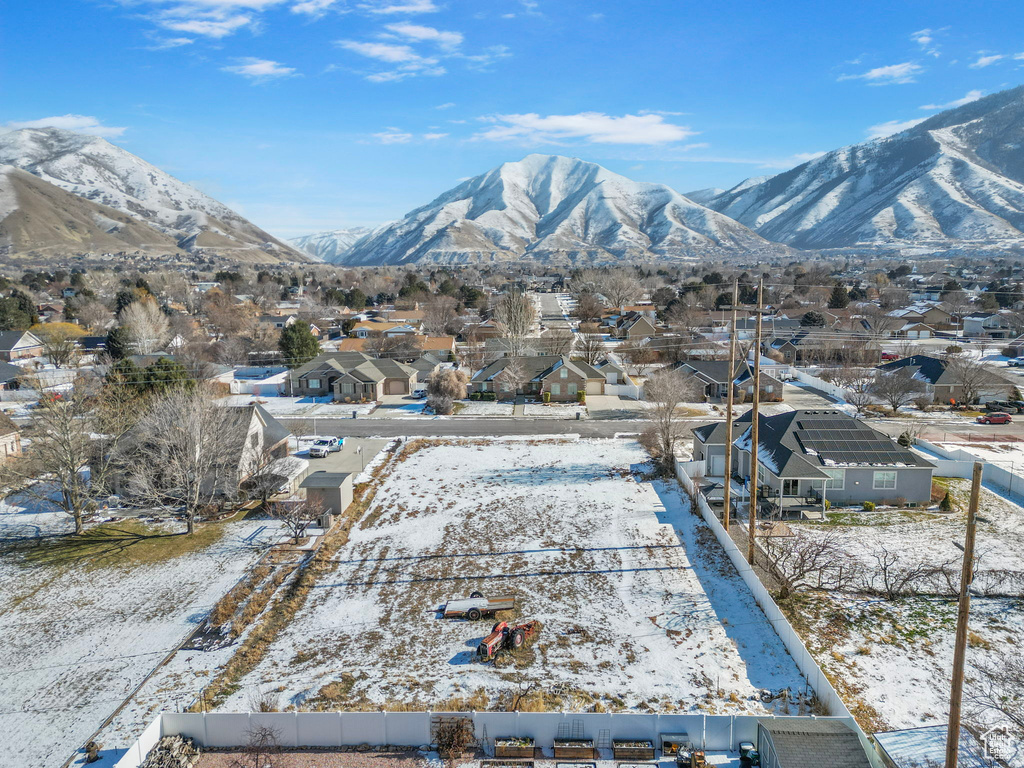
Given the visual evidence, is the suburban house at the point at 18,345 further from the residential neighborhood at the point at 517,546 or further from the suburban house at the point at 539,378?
the suburban house at the point at 539,378

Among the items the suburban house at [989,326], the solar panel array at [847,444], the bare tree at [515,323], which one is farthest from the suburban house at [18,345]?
the suburban house at [989,326]

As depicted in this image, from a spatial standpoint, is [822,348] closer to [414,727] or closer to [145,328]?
[414,727]

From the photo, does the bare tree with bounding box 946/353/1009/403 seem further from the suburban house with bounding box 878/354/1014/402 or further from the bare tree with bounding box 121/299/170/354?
the bare tree with bounding box 121/299/170/354

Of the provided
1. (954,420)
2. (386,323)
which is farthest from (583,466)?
(386,323)

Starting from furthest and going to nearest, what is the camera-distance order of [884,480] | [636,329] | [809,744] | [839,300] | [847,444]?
[839,300] < [636,329] < [847,444] < [884,480] < [809,744]

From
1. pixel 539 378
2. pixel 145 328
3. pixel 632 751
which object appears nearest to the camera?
pixel 632 751

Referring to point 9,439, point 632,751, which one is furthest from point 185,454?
point 632,751
